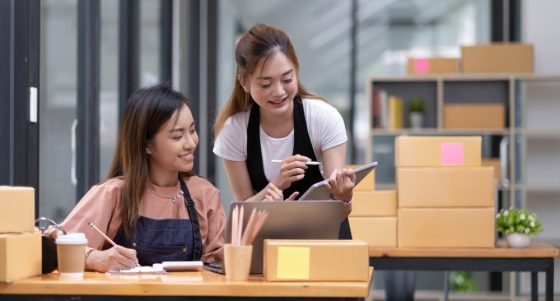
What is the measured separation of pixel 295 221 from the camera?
7.29ft

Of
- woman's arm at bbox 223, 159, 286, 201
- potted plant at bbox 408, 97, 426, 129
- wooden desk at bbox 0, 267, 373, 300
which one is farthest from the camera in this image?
potted plant at bbox 408, 97, 426, 129

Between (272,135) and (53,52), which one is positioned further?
(53,52)

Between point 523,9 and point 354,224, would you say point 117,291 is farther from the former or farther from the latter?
point 523,9

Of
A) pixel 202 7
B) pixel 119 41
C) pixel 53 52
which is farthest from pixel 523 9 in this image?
pixel 53 52

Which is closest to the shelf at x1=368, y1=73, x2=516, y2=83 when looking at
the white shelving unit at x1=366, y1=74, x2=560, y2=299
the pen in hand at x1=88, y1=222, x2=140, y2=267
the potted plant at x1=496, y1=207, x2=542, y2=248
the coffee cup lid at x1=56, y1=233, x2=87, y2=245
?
the white shelving unit at x1=366, y1=74, x2=560, y2=299

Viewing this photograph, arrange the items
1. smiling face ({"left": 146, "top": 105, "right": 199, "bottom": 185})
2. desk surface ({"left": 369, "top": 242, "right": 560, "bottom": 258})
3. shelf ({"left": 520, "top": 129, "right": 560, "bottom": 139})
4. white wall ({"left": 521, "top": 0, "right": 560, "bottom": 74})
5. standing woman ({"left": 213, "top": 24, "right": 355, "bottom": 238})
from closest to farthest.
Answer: smiling face ({"left": 146, "top": 105, "right": 199, "bottom": 185}) → standing woman ({"left": 213, "top": 24, "right": 355, "bottom": 238}) → desk surface ({"left": 369, "top": 242, "right": 560, "bottom": 258}) → shelf ({"left": 520, "top": 129, "right": 560, "bottom": 139}) → white wall ({"left": 521, "top": 0, "right": 560, "bottom": 74})

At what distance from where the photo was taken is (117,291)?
2102mm

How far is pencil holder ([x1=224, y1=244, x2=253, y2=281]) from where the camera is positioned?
213 centimetres

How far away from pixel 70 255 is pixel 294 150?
85 centimetres

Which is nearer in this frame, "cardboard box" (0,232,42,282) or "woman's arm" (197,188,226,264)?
"cardboard box" (0,232,42,282)

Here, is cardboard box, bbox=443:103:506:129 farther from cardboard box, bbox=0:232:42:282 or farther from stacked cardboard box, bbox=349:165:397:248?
cardboard box, bbox=0:232:42:282

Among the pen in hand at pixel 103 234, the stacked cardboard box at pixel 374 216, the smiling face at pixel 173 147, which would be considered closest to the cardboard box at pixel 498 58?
the stacked cardboard box at pixel 374 216

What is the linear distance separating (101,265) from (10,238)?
0.96ft

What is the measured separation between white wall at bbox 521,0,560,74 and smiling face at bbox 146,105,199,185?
4376mm
